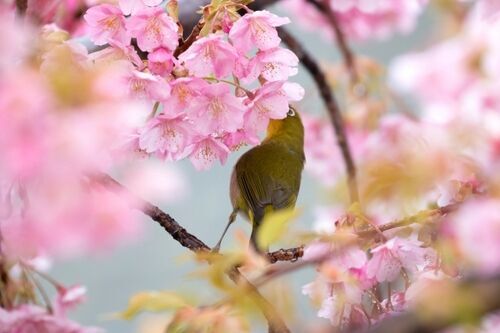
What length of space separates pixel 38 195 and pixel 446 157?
0.74ft

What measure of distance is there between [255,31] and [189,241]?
0.18 meters

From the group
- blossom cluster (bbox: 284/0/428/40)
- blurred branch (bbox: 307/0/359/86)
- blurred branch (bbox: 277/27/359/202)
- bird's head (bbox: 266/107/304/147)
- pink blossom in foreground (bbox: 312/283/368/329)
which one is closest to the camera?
pink blossom in foreground (bbox: 312/283/368/329)

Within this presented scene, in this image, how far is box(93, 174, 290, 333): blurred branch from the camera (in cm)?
57

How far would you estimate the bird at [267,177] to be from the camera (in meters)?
1.14

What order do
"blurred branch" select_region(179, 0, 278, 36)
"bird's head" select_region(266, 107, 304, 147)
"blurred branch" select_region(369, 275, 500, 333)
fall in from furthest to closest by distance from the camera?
"bird's head" select_region(266, 107, 304, 147), "blurred branch" select_region(179, 0, 278, 36), "blurred branch" select_region(369, 275, 500, 333)

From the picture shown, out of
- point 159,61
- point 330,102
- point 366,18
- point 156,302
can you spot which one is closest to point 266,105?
point 159,61

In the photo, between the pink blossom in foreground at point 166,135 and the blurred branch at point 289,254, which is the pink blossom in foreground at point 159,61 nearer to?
the pink blossom in foreground at point 166,135

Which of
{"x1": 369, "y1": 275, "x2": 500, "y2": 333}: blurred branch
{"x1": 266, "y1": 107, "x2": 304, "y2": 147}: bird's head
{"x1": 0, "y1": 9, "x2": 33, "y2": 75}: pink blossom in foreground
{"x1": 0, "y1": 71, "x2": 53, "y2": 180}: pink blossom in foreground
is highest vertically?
{"x1": 0, "y1": 9, "x2": 33, "y2": 75}: pink blossom in foreground

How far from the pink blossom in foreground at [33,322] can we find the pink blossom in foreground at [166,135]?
16cm

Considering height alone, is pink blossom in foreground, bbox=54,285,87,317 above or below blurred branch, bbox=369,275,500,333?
below

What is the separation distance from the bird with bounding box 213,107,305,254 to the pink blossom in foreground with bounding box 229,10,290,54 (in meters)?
0.33

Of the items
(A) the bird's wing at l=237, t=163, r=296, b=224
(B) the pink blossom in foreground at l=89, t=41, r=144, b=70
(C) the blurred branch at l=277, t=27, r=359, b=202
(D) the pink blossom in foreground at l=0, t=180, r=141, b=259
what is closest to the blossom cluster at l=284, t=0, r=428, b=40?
(C) the blurred branch at l=277, t=27, r=359, b=202

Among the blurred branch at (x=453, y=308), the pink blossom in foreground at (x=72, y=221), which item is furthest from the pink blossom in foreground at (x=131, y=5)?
the blurred branch at (x=453, y=308)

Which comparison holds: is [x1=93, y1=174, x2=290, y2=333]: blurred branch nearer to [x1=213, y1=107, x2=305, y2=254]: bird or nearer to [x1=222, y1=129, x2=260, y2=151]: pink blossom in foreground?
[x1=222, y1=129, x2=260, y2=151]: pink blossom in foreground
